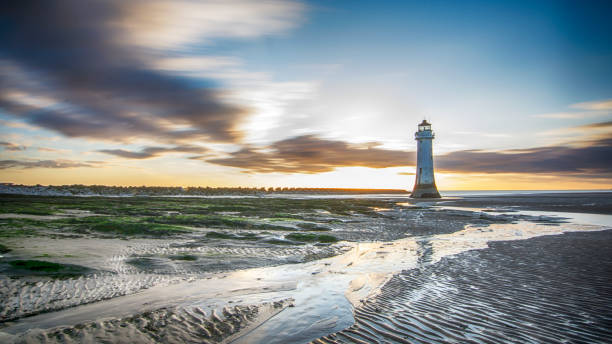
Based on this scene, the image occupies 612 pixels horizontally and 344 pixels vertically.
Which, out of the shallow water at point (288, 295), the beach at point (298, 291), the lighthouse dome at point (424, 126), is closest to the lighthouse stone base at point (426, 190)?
the lighthouse dome at point (424, 126)

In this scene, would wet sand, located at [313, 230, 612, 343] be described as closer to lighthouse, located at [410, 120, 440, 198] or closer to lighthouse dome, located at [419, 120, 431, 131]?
lighthouse, located at [410, 120, 440, 198]

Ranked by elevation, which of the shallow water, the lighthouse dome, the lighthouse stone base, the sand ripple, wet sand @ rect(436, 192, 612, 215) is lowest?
the shallow water

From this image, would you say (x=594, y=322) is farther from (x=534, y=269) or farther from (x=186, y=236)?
(x=186, y=236)

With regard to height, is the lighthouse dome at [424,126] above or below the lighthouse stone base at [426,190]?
above

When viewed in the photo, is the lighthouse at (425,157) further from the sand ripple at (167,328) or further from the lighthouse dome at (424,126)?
the sand ripple at (167,328)

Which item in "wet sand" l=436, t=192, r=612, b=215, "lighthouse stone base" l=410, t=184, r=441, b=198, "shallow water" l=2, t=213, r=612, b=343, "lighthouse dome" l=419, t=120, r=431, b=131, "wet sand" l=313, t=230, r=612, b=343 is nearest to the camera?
"wet sand" l=313, t=230, r=612, b=343

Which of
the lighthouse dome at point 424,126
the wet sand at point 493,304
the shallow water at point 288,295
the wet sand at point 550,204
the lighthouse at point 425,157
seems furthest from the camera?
the lighthouse dome at point 424,126

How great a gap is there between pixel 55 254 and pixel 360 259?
9.18 metres

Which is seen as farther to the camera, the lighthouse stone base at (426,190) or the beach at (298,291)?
the lighthouse stone base at (426,190)

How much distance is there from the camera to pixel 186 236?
45.6ft

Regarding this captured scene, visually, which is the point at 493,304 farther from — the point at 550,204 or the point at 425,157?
the point at 550,204

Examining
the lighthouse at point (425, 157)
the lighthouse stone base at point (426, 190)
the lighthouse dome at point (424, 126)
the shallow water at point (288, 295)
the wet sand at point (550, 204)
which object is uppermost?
the lighthouse dome at point (424, 126)

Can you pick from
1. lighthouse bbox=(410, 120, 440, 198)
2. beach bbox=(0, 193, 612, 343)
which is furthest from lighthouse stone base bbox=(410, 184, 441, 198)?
beach bbox=(0, 193, 612, 343)

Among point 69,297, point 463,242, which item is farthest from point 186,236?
point 463,242
